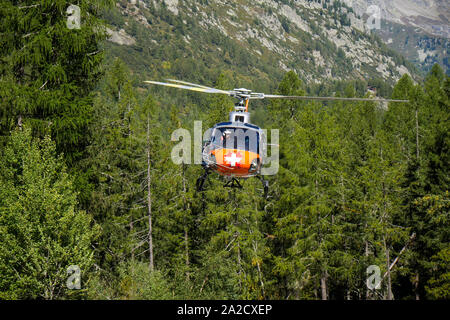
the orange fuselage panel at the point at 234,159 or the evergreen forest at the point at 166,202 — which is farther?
the evergreen forest at the point at 166,202

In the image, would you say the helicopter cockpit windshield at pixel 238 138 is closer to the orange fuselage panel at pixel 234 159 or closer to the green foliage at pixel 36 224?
the orange fuselage panel at pixel 234 159

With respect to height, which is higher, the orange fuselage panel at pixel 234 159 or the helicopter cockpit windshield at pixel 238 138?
the helicopter cockpit windshield at pixel 238 138

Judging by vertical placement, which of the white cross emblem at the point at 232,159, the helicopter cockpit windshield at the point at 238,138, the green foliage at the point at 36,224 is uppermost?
the helicopter cockpit windshield at the point at 238,138

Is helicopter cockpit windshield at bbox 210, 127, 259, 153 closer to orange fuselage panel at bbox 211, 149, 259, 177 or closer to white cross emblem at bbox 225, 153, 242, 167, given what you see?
orange fuselage panel at bbox 211, 149, 259, 177

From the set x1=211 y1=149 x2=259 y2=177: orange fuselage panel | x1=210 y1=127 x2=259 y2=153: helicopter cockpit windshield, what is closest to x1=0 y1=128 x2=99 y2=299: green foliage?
x1=211 y1=149 x2=259 y2=177: orange fuselage panel

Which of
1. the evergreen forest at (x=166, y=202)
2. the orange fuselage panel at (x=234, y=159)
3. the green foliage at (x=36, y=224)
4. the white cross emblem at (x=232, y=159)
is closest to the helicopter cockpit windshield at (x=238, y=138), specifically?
the orange fuselage panel at (x=234, y=159)

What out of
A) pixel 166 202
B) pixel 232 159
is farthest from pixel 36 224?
pixel 166 202

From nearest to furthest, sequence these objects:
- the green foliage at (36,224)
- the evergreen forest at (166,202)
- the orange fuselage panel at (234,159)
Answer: the orange fuselage panel at (234,159)
the evergreen forest at (166,202)
the green foliage at (36,224)

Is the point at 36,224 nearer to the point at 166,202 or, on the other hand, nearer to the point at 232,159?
the point at 232,159
